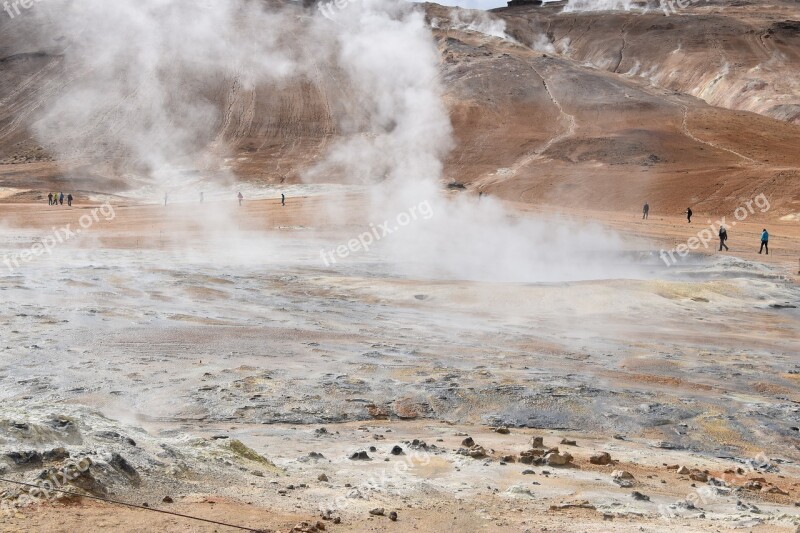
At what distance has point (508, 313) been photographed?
16.3 meters

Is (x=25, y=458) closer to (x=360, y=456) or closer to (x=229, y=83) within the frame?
(x=360, y=456)

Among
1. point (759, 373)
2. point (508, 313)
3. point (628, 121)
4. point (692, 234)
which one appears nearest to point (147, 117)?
point (628, 121)

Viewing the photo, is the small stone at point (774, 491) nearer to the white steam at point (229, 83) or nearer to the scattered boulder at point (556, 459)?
the scattered boulder at point (556, 459)

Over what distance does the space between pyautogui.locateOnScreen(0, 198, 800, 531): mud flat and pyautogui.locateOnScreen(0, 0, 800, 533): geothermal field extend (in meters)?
0.05

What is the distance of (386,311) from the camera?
53.4ft

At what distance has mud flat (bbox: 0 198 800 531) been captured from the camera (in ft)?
19.2

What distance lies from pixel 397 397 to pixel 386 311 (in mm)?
6213

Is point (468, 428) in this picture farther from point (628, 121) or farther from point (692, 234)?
point (628, 121)

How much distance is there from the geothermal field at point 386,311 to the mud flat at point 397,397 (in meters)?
0.05

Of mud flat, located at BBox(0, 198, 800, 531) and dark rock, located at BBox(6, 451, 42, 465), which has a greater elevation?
dark rock, located at BBox(6, 451, 42, 465)

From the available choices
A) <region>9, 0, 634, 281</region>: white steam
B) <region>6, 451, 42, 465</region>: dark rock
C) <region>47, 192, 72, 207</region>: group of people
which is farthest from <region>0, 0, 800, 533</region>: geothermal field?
<region>9, 0, 634, 281</region>: white steam

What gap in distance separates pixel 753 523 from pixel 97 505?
458cm

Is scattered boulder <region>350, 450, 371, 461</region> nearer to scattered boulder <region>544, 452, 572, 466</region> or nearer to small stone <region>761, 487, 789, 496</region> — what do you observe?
scattered boulder <region>544, 452, 572, 466</region>

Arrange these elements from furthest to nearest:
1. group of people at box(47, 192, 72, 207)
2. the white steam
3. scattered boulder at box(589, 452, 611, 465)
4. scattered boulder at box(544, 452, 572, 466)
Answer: the white steam < group of people at box(47, 192, 72, 207) < scattered boulder at box(589, 452, 611, 465) < scattered boulder at box(544, 452, 572, 466)
